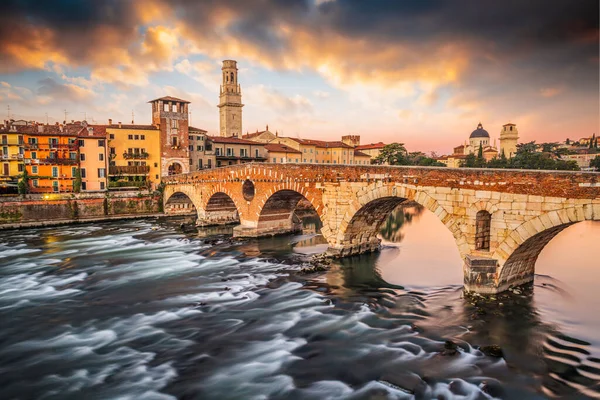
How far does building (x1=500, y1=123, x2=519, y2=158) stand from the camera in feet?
340

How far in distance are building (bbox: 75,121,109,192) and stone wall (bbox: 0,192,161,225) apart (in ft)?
16.6

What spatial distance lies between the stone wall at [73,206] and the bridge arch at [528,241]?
38.5 meters

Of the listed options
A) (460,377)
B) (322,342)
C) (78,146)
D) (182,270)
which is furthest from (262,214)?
(78,146)

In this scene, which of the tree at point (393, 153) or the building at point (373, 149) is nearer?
the tree at point (393, 153)

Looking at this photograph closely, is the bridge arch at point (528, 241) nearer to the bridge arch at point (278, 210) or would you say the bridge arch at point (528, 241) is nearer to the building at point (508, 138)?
the bridge arch at point (278, 210)

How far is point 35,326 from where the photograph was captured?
1464cm

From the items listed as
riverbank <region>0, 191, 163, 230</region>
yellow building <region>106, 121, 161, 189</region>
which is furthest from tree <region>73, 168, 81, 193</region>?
yellow building <region>106, 121, 161, 189</region>

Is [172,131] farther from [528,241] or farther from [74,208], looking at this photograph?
[528,241]

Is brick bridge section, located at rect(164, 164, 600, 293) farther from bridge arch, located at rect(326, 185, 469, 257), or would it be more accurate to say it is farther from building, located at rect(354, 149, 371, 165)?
building, located at rect(354, 149, 371, 165)

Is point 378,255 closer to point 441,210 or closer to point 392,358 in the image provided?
point 441,210

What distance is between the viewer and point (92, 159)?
46.8 m

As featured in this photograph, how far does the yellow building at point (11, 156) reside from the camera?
41.7 m

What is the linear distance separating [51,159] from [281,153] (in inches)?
1266

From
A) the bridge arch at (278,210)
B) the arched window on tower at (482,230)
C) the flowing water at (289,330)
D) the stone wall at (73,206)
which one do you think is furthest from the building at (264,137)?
the arched window on tower at (482,230)
